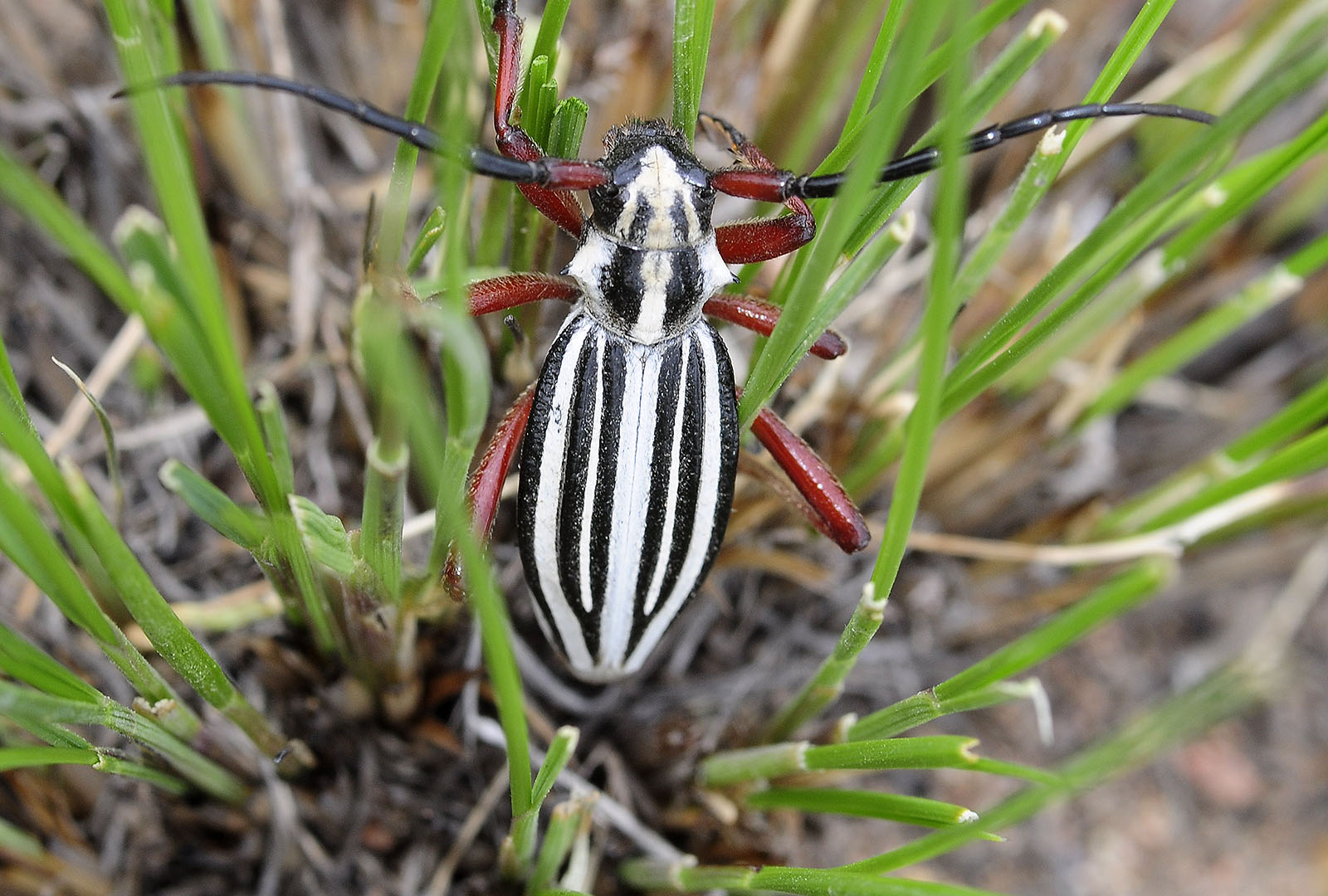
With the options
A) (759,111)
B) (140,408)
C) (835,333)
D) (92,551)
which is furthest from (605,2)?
(92,551)

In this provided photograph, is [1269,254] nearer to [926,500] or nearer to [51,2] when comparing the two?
[926,500]

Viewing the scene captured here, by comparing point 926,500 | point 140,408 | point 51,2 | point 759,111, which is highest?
point 759,111

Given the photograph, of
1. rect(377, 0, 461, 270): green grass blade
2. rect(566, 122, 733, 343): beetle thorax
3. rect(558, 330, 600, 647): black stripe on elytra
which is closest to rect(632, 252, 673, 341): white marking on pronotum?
rect(566, 122, 733, 343): beetle thorax

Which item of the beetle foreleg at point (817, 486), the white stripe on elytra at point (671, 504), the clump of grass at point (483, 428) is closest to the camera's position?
the clump of grass at point (483, 428)

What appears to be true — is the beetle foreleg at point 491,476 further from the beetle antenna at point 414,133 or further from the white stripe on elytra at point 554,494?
the beetle antenna at point 414,133

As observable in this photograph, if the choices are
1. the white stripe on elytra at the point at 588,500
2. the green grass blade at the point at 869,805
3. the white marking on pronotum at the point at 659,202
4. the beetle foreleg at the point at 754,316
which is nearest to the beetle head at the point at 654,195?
the white marking on pronotum at the point at 659,202

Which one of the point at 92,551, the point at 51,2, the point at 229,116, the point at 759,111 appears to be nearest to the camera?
the point at 92,551

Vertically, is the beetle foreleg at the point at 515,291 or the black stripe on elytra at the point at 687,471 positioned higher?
the beetle foreleg at the point at 515,291
